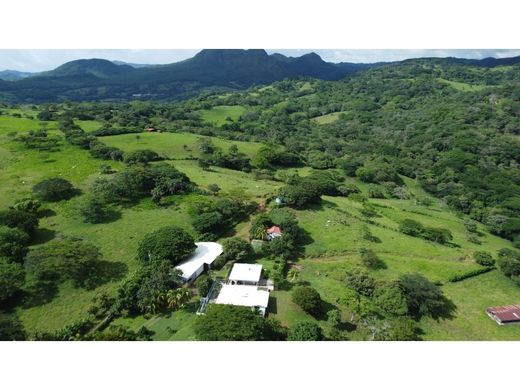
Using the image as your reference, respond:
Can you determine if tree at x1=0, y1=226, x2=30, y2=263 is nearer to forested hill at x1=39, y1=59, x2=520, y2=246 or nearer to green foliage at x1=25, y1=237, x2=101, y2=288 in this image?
green foliage at x1=25, y1=237, x2=101, y2=288

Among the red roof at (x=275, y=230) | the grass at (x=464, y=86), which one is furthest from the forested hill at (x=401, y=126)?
the red roof at (x=275, y=230)

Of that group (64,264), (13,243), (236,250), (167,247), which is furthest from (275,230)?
(13,243)

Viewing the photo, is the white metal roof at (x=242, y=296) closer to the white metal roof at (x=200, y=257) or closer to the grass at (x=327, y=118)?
the white metal roof at (x=200, y=257)

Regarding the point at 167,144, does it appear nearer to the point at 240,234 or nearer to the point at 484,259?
the point at 240,234

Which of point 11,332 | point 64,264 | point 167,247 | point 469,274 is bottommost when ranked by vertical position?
point 469,274

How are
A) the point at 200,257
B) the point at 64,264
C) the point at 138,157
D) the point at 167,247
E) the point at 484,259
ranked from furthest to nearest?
the point at 138,157 < the point at 484,259 < the point at 200,257 < the point at 167,247 < the point at 64,264

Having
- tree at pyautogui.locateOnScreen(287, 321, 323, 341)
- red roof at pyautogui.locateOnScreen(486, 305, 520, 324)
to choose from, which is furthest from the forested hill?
tree at pyautogui.locateOnScreen(287, 321, 323, 341)

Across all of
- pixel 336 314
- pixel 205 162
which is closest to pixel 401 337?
pixel 336 314
